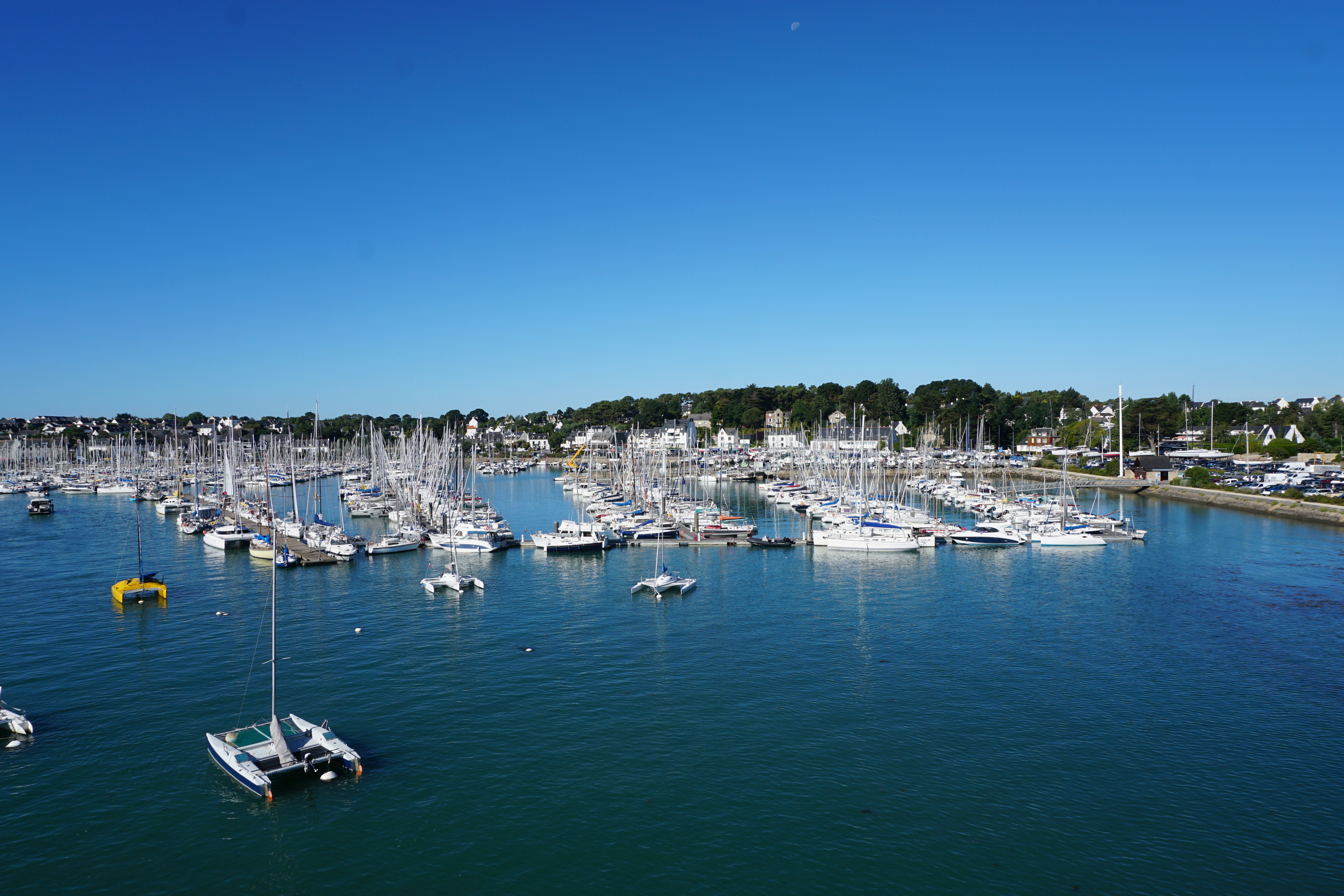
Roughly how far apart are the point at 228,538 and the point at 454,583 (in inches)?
1021

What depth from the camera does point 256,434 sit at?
187250 millimetres

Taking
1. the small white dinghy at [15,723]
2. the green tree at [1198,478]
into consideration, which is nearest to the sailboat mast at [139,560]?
the small white dinghy at [15,723]

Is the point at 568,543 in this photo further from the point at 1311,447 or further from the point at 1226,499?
the point at 1311,447

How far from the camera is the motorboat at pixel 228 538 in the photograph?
58.6m

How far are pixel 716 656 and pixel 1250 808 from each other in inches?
711

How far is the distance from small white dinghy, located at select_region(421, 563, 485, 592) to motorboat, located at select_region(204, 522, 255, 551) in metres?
22.5

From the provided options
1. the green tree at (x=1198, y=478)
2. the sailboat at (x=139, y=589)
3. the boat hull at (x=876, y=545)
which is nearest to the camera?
the sailboat at (x=139, y=589)

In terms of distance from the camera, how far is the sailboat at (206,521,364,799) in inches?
822

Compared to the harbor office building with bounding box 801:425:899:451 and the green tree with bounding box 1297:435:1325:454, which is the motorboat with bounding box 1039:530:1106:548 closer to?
the harbor office building with bounding box 801:425:899:451

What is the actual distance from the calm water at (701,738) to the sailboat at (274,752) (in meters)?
0.51

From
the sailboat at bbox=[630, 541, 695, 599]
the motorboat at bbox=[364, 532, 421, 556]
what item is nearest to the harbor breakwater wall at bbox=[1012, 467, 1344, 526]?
the sailboat at bbox=[630, 541, 695, 599]

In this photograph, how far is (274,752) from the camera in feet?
70.4

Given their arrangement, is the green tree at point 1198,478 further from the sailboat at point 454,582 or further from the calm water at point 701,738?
the sailboat at point 454,582

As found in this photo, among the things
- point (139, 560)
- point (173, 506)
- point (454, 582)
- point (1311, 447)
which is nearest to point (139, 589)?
point (139, 560)
